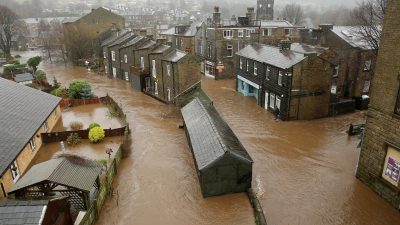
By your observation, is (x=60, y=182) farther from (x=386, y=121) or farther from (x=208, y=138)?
(x=386, y=121)

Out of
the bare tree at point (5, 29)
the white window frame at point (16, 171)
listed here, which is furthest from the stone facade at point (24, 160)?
the bare tree at point (5, 29)

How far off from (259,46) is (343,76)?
10122mm

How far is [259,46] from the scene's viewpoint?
125 ft

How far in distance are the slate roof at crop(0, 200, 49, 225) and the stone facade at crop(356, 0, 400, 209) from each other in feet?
54.0

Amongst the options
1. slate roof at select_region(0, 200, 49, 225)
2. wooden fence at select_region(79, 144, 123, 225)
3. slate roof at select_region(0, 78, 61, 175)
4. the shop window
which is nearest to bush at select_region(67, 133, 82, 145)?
slate roof at select_region(0, 78, 61, 175)

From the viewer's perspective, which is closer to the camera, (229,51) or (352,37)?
(352,37)

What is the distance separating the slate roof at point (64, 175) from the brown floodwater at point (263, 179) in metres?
1.90

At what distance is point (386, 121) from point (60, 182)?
16.8 m

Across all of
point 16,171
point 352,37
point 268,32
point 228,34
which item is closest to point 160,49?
point 228,34

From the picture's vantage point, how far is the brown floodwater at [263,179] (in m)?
15.9

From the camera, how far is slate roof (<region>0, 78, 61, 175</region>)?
1817 centimetres

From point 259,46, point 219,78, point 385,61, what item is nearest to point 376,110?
point 385,61

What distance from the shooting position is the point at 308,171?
68.0ft

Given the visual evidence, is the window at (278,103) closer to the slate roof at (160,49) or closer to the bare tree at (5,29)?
the slate roof at (160,49)
